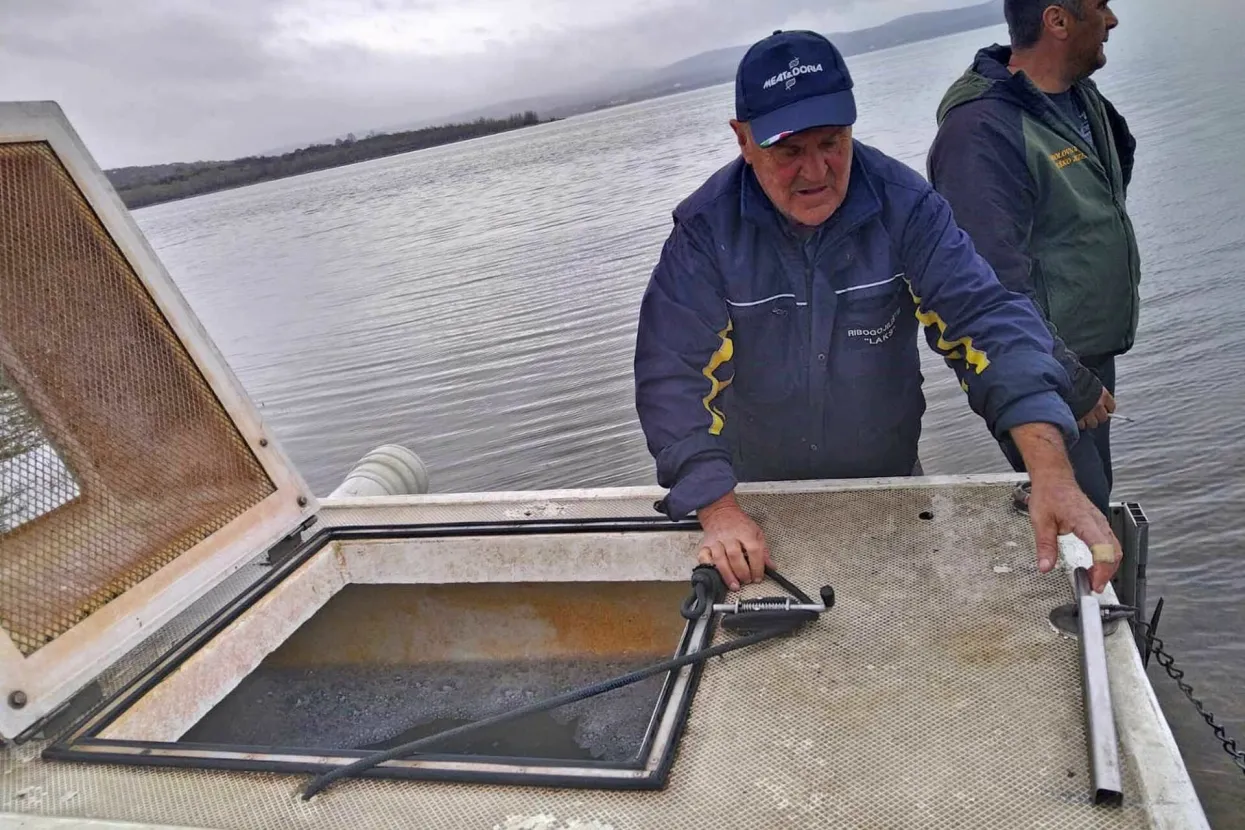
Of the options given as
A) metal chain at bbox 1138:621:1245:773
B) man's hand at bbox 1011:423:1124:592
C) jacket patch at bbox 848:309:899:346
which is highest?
jacket patch at bbox 848:309:899:346

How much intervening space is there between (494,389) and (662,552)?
22.9ft

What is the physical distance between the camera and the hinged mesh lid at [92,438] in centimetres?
217

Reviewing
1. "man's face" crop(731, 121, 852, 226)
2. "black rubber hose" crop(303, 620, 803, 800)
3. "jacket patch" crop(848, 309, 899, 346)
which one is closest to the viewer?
"black rubber hose" crop(303, 620, 803, 800)

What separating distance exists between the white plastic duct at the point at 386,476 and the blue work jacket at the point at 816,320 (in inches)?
87.9

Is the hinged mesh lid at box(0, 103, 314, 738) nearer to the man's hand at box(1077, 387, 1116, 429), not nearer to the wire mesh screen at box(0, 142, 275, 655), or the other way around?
the wire mesh screen at box(0, 142, 275, 655)

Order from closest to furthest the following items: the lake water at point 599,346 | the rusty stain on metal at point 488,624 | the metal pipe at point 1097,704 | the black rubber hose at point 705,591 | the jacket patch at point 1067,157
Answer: the metal pipe at point 1097,704 → the black rubber hose at point 705,591 → the rusty stain on metal at point 488,624 → the jacket patch at point 1067,157 → the lake water at point 599,346

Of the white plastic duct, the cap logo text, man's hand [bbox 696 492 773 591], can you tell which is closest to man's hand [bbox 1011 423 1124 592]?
man's hand [bbox 696 492 773 591]

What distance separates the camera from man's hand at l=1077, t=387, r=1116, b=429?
9.73ft

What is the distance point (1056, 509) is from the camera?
1969 millimetres

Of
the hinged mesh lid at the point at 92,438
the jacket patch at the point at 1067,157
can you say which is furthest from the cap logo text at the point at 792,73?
the hinged mesh lid at the point at 92,438

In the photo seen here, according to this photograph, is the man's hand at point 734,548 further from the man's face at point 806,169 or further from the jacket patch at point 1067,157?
the jacket patch at point 1067,157

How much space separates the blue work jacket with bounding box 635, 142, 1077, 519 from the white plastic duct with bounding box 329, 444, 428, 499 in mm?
2234

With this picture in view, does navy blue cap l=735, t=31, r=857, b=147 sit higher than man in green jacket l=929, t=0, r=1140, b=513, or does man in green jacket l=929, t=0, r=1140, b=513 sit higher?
navy blue cap l=735, t=31, r=857, b=147

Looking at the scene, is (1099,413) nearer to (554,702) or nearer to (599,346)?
(554,702)
